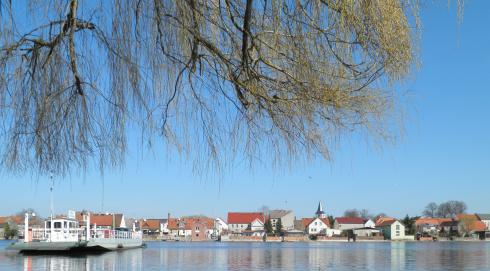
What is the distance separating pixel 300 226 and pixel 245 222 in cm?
1278

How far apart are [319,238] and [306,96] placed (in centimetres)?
12494

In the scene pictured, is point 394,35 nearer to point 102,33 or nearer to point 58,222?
point 102,33

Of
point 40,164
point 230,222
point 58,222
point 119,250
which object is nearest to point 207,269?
point 58,222

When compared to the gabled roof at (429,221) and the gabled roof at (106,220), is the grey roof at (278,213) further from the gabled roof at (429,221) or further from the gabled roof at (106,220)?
the gabled roof at (106,220)

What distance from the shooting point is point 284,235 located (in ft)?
411

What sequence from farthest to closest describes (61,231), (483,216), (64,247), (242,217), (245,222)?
(483,216) < (242,217) < (245,222) < (61,231) < (64,247)

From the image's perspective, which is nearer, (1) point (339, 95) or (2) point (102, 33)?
(1) point (339, 95)

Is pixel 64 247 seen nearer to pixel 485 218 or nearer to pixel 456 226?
pixel 456 226

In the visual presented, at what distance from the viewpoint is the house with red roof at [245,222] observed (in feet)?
449

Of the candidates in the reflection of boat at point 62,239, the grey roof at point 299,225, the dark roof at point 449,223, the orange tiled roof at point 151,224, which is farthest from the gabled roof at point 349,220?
the reflection of boat at point 62,239

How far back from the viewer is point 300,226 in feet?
470

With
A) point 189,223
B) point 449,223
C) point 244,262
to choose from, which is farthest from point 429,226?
point 244,262

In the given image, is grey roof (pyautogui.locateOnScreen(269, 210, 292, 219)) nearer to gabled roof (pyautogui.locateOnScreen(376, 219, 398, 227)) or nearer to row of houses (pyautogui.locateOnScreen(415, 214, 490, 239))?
gabled roof (pyautogui.locateOnScreen(376, 219, 398, 227))

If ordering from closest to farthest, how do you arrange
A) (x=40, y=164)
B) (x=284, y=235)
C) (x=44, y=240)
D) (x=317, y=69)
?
(x=317, y=69) → (x=40, y=164) → (x=44, y=240) → (x=284, y=235)
